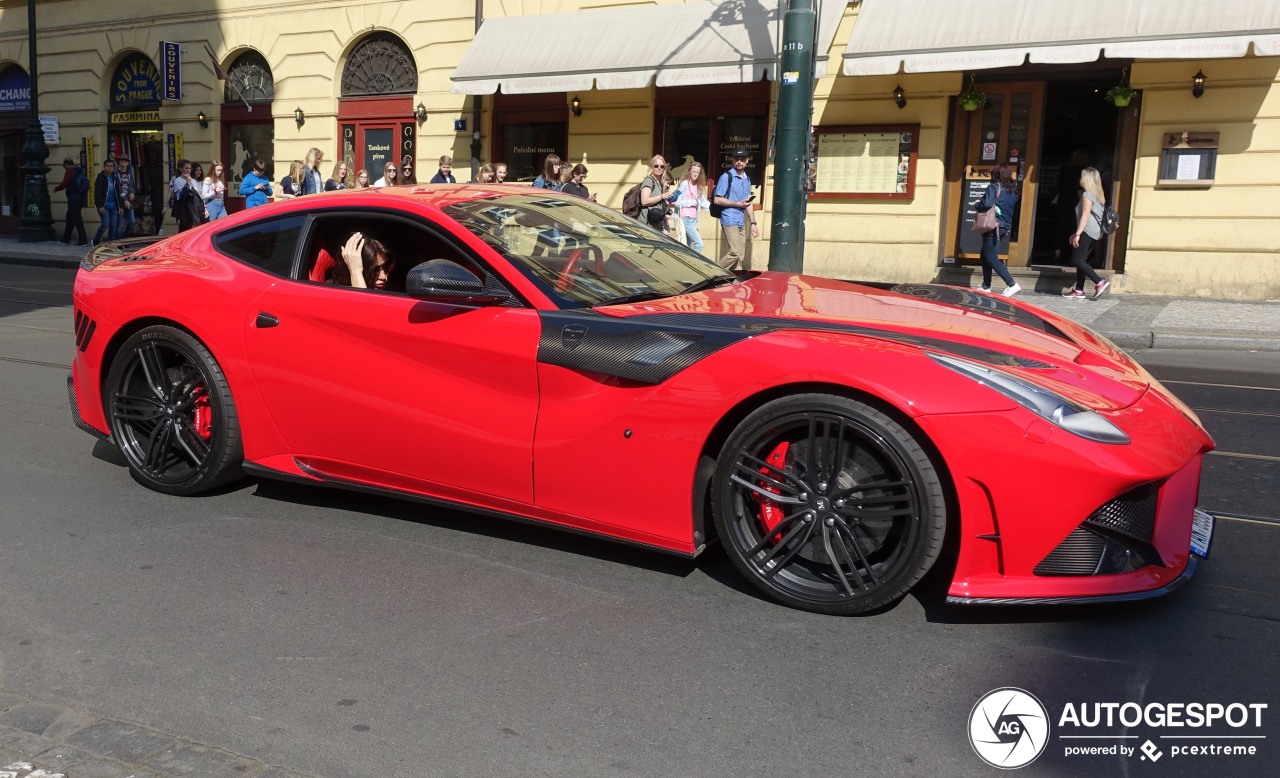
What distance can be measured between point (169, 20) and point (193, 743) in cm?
2323

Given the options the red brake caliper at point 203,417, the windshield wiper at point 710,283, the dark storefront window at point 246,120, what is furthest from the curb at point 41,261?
the windshield wiper at point 710,283

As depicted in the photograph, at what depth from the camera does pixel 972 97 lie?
14.9 metres

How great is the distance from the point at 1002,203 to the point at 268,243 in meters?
A: 11.1

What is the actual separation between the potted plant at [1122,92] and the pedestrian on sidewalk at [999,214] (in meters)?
1.62

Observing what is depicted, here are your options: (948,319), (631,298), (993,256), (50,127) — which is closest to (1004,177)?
(993,256)

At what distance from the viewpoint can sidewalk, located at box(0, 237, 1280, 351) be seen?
1048 centimetres

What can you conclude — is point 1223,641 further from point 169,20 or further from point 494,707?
point 169,20

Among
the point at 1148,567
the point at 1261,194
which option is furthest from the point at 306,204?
the point at 1261,194

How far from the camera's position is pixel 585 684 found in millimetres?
3053

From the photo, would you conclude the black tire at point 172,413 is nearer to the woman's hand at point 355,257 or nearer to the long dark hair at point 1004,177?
the woman's hand at point 355,257

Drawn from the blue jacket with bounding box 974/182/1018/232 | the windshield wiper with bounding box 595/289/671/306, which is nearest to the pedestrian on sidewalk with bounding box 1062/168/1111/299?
the blue jacket with bounding box 974/182/1018/232

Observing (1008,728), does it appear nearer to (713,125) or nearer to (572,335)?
(572,335)

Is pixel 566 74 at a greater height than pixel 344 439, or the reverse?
pixel 566 74

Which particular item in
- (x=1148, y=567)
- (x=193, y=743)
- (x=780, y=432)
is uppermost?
(x=780, y=432)
